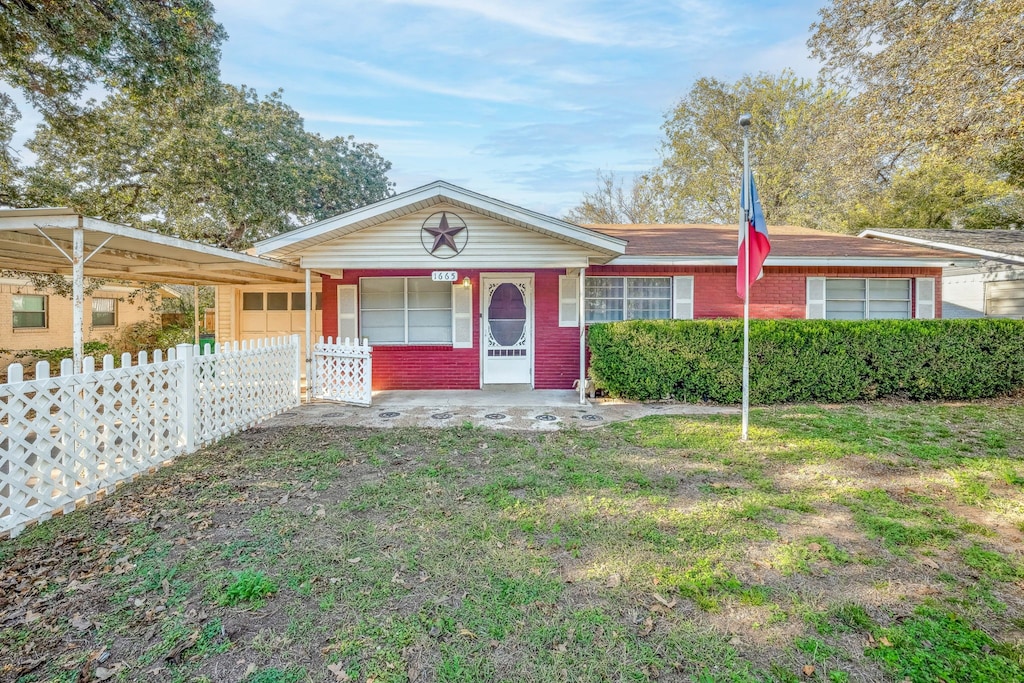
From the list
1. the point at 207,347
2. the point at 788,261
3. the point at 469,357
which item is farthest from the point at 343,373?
the point at 788,261

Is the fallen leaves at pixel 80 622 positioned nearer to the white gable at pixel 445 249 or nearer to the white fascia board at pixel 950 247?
the white gable at pixel 445 249

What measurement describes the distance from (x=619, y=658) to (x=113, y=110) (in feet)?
56.1

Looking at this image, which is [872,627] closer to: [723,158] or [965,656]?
[965,656]

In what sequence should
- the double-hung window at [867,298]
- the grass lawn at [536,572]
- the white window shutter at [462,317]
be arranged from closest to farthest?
1. the grass lawn at [536,572]
2. the white window shutter at [462,317]
3. the double-hung window at [867,298]

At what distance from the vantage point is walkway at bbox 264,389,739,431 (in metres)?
6.94

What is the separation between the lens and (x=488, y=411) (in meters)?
7.66

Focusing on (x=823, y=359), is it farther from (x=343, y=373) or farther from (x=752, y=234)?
(x=343, y=373)

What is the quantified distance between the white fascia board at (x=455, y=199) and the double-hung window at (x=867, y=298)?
5612 millimetres

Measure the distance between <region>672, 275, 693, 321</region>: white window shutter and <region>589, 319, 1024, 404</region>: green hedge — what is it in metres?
2.06

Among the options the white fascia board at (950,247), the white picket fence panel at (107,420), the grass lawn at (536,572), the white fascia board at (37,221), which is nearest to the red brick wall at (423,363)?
the white picket fence panel at (107,420)

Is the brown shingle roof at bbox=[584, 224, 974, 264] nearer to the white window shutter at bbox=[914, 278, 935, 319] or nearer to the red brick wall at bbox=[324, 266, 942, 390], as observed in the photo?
the red brick wall at bbox=[324, 266, 942, 390]

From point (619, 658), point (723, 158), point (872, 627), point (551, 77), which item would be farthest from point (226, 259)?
point (723, 158)

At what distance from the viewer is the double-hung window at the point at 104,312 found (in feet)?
54.4

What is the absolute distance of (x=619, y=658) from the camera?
7.31 ft
